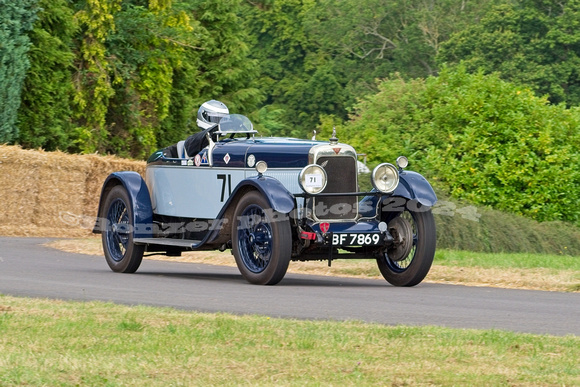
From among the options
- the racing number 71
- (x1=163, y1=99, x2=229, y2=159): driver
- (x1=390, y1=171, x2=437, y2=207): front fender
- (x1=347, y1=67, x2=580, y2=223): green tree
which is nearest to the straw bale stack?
(x1=347, y1=67, x2=580, y2=223): green tree

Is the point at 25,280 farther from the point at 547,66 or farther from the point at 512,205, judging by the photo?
the point at 547,66

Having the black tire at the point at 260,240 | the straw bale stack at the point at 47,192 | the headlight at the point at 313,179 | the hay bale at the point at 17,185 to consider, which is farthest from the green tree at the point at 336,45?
the headlight at the point at 313,179

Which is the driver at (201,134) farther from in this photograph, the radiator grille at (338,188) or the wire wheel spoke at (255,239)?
the radiator grille at (338,188)

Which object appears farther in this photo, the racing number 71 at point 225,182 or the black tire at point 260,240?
the racing number 71 at point 225,182

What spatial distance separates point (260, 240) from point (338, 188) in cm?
107

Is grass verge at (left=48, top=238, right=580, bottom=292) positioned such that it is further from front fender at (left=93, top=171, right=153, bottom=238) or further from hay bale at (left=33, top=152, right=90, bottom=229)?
hay bale at (left=33, top=152, right=90, bottom=229)

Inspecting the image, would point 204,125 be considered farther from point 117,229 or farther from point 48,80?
point 48,80

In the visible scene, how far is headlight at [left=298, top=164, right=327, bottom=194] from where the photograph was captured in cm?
1170

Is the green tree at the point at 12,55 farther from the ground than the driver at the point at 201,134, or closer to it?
farther from the ground

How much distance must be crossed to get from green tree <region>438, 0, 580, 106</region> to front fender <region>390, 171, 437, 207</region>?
42.2m

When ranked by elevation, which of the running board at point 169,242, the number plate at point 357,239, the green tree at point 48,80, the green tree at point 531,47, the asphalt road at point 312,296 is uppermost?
the green tree at point 531,47

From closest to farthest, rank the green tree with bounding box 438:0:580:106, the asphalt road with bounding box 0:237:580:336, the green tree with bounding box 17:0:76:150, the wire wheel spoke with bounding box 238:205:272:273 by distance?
the asphalt road with bounding box 0:237:580:336
the wire wheel spoke with bounding box 238:205:272:273
the green tree with bounding box 17:0:76:150
the green tree with bounding box 438:0:580:106

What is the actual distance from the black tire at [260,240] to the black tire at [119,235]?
83.3 inches

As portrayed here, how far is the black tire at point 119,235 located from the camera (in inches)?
541
